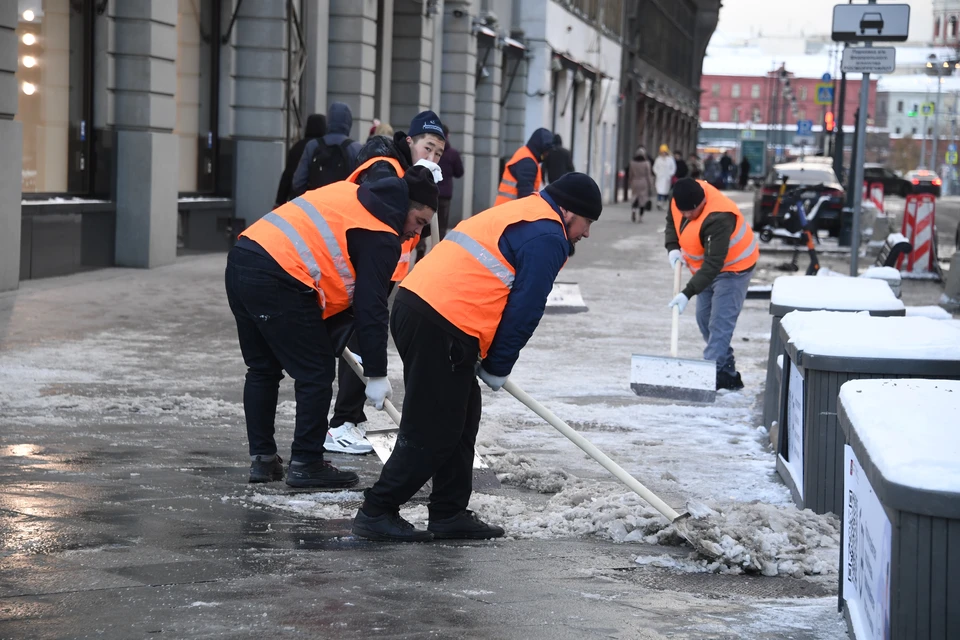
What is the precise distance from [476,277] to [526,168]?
9233 mm

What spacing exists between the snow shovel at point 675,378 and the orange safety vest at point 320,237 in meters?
3.61

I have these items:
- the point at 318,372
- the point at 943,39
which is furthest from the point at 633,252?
the point at 943,39

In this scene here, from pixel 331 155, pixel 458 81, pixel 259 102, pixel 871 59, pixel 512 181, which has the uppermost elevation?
pixel 458 81

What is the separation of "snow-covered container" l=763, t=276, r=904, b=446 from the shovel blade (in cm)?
75

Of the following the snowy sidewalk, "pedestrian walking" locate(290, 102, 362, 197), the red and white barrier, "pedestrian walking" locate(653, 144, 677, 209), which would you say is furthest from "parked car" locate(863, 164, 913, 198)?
the snowy sidewalk

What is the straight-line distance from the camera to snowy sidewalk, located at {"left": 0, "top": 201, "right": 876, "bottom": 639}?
162 inches

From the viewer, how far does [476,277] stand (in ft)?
16.1

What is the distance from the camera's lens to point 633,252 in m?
22.3

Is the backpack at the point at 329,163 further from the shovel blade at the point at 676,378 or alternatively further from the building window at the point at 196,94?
the building window at the point at 196,94

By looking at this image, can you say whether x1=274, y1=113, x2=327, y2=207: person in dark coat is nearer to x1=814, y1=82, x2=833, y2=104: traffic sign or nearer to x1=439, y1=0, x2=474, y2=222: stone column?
x1=439, y1=0, x2=474, y2=222: stone column

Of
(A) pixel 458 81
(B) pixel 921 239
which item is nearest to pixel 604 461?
(B) pixel 921 239

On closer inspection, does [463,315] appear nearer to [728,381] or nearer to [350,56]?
[728,381]

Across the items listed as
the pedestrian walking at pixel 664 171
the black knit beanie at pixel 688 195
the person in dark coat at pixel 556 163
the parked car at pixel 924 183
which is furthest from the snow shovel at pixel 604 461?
the parked car at pixel 924 183

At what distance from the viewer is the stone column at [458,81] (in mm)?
26297
